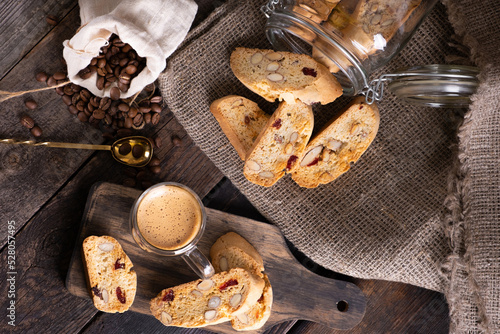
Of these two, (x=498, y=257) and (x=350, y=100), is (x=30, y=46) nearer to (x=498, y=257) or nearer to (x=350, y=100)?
(x=350, y=100)

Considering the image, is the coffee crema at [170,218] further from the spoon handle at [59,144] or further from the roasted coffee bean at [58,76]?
the roasted coffee bean at [58,76]

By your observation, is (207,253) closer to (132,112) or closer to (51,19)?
(132,112)

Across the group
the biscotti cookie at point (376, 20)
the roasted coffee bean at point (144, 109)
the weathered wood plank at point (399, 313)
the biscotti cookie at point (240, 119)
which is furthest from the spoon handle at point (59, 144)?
the weathered wood plank at point (399, 313)

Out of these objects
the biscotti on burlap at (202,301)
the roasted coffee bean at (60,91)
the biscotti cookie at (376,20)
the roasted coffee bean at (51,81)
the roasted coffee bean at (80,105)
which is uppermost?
the biscotti cookie at (376,20)

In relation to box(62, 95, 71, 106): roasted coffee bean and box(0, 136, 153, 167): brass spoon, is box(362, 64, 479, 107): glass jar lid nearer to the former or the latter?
box(0, 136, 153, 167): brass spoon

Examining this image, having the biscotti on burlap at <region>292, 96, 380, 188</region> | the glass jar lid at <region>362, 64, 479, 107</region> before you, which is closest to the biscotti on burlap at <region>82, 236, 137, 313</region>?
the biscotti on burlap at <region>292, 96, 380, 188</region>

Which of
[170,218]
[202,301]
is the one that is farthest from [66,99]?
[202,301]

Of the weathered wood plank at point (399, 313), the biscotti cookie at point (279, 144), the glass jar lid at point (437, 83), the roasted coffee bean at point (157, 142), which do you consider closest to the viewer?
the glass jar lid at point (437, 83)
